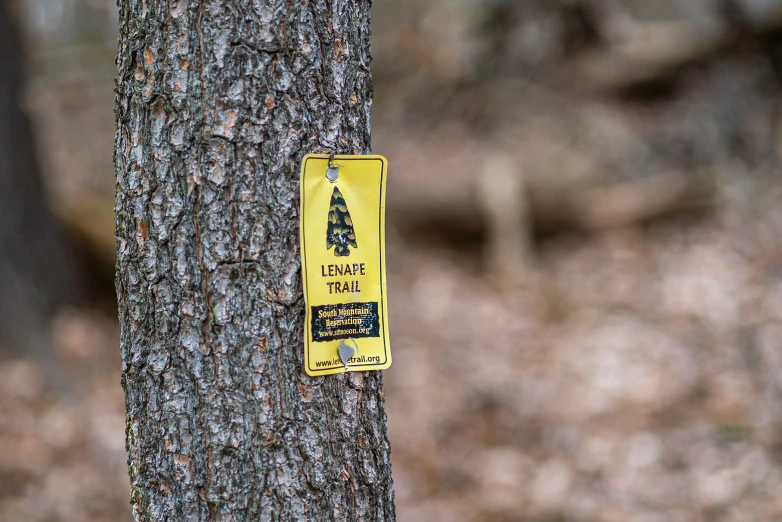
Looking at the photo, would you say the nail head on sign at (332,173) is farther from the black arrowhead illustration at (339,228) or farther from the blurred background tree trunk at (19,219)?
the blurred background tree trunk at (19,219)

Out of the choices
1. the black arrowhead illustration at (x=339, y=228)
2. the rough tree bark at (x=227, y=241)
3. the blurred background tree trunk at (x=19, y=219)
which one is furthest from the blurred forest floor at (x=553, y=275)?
the black arrowhead illustration at (x=339, y=228)

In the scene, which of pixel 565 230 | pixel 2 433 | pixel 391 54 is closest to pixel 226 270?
pixel 2 433

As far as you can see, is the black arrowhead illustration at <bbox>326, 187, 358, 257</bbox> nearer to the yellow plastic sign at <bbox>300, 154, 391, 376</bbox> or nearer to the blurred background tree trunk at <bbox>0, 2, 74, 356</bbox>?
the yellow plastic sign at <bbox>300, 154, 391, 376</bbox>

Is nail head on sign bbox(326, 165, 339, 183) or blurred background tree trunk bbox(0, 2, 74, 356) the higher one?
blurred background tree trunk bbox(0, 2, 74, 356)

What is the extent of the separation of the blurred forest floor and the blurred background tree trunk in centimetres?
23

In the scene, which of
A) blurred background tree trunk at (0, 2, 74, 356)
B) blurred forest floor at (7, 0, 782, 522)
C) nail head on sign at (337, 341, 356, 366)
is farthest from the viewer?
blurred background tree trunk at (0, 2, 74, 356)

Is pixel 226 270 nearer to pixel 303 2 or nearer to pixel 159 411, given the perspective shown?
pixel 159 411

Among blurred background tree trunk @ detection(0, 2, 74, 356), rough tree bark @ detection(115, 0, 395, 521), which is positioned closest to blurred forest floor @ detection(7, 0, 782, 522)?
blurred background tree trunk @ detection(0, 2, 74, 356)

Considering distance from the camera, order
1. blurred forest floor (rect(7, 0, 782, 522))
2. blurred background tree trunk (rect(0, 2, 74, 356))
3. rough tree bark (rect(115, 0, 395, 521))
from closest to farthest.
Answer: rough tree bark (rect(115, 0, 395, 521)), blurred forest floor (rect(7, 0, 782, 522)), blurred background tree trunk (rect(0, 2, 74, 356))

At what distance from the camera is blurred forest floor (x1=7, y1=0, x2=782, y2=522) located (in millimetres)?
3666

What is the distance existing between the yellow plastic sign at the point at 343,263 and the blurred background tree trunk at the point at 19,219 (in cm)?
397

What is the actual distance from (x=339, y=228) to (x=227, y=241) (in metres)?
0.23

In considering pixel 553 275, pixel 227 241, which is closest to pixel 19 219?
pixel 227 241

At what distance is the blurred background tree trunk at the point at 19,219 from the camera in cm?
472
